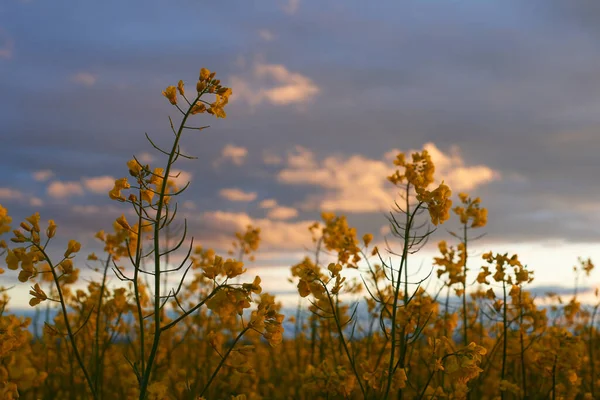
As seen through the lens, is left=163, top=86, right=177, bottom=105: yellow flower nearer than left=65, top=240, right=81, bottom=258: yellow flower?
Yes

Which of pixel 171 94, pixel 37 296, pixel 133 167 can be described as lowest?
pixel 37 296

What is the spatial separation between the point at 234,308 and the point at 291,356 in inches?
228

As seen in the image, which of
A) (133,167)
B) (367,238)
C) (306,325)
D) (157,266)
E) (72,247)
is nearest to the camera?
(157,266)

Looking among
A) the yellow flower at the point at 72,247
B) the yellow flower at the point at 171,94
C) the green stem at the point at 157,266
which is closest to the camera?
the green stem at the point at 157,266

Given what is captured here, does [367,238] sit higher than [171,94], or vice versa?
[171,94]

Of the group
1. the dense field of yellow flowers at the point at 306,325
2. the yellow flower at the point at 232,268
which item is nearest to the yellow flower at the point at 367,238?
the dense field of yellow flowers at the point at 306,325

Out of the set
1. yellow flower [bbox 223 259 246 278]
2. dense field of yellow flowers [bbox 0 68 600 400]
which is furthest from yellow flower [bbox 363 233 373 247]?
yellow flower [bbox 223 259 246 278]

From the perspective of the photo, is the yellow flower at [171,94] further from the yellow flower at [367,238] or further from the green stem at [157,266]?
the yellow flower at [367,238]

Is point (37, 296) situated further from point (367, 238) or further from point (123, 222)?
point (367, 238)

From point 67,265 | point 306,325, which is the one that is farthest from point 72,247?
point 306,325

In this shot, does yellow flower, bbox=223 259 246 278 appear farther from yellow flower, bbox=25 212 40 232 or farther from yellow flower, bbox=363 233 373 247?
yellow flower, bbox=363 233 373 247

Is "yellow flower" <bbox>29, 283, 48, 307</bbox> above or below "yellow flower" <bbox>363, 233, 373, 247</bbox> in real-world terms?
below

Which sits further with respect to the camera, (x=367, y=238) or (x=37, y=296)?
(x=367, y=238)

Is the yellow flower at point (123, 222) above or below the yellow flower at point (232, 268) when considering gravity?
above
